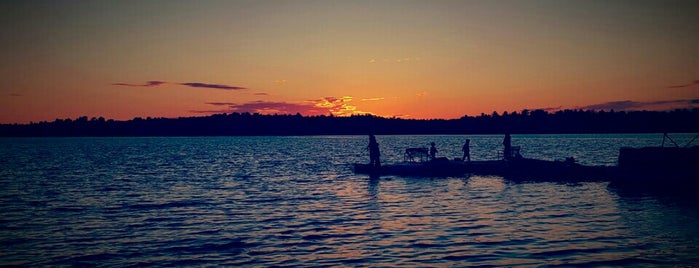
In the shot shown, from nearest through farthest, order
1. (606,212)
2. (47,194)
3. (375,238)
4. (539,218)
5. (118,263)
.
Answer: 1. (118,263)
2. (375,238)
3. (539,218)
4. (606,212)
5. (47,194)

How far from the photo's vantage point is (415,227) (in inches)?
739

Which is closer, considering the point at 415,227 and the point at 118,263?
the point at 118,263

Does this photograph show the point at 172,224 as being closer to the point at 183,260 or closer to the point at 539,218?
the point at 183,260

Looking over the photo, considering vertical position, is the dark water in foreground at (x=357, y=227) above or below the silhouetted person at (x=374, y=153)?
below

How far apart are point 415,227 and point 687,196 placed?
58.6 ft

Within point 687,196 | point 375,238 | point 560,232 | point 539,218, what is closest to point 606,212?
point 539,218

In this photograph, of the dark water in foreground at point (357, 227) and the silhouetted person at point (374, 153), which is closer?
the dark water in foreground at point (357, 227)

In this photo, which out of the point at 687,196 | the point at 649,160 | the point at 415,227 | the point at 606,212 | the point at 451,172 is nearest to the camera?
the point at 415,227

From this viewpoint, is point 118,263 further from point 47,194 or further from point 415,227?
point 47,194

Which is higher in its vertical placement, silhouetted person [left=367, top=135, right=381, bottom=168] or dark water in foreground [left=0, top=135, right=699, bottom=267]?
silhouetted person [left=367, top=135, right=381, bottom=168]

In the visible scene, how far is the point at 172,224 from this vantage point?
68.3 feet

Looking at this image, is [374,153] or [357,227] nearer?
[357,227]

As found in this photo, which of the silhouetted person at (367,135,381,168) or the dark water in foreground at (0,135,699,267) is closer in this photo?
the dark water in foreground at (0,135,699,267)

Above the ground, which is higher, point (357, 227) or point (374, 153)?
point (374, 153)
